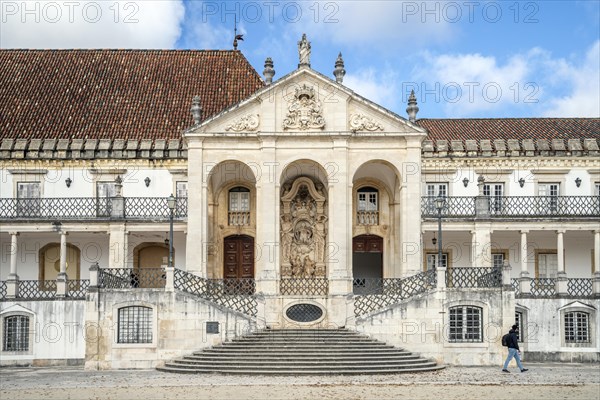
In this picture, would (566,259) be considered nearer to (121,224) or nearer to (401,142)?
(401,142)

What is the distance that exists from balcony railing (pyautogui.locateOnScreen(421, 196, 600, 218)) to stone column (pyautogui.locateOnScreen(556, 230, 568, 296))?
1004 millimetres

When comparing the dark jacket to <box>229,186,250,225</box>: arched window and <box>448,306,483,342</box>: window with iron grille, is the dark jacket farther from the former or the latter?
<box>229,186,250,225</box>: arched window

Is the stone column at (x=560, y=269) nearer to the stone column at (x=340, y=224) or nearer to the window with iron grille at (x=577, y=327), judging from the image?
the window with iron grille at (x=577, y=327)

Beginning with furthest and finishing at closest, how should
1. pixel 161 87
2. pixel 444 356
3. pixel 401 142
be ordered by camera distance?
pixel 161 87
pixel 401 142
pixel 444 356

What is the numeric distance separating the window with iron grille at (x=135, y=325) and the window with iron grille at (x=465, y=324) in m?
10.1

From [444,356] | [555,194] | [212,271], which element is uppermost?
[555,194]

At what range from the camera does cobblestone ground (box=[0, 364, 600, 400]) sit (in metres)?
22.3

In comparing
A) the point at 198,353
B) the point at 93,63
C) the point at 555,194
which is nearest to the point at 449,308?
the point at 198,353

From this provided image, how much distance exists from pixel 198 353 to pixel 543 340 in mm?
13698

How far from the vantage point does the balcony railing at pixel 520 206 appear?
3747 centimetres

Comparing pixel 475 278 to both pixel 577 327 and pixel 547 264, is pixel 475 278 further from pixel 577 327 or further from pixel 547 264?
pixel 547 264

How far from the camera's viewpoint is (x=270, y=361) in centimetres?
2795

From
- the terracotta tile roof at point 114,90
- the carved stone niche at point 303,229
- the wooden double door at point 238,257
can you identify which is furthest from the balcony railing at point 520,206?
the terracotta tile roof at point 114,90

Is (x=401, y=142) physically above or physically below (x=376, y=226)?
above
